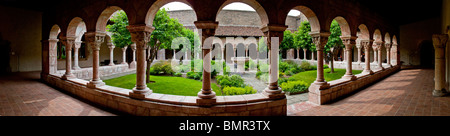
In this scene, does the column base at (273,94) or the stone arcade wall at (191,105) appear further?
the column base at (273,94)

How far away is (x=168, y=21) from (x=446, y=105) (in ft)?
36.6

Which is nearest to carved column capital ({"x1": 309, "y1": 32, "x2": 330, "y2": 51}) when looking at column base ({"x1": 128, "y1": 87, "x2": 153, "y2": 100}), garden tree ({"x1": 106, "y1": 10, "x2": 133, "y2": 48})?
column base ({"x1": 128, "y1": 87, "x2": 153, "y2": 100})

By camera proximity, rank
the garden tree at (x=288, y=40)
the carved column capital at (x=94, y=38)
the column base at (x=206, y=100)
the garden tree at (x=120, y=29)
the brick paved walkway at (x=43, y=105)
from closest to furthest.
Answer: the column base at (x=206, y=100) < the brick paved walkway at (x=43, y=105) < the carved column capital at (x=94, y=38) < the garden tree at (x=120, y=29) < the garden tree at (x=288, y=40)

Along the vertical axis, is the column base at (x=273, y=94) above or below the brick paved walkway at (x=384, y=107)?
above

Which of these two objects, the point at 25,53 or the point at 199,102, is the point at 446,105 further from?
the point at 25,53

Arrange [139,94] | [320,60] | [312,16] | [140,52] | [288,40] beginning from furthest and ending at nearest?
[288,40]
[320,60]
[312,16]
[140,52]
[139,94]

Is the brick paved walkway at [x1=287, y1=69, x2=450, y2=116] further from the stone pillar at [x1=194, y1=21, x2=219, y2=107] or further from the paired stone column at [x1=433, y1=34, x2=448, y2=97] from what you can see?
the stone pillar at [x1=194, y1=21, x2=219, y2=107]

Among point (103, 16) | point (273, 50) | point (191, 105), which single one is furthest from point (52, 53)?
point (273, 50)

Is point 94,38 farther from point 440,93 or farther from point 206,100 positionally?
point 440,93

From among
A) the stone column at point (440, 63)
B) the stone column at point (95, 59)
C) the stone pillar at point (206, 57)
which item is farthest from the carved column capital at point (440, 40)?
the stone column at point (95, 59)

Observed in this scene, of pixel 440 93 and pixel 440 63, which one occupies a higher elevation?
pixel 440 63

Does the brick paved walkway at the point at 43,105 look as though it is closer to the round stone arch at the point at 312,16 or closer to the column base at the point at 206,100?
the column base at the point at 206,100

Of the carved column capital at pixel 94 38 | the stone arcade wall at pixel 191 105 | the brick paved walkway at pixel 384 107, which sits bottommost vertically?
the brick paved walkway at pixel 384 107
